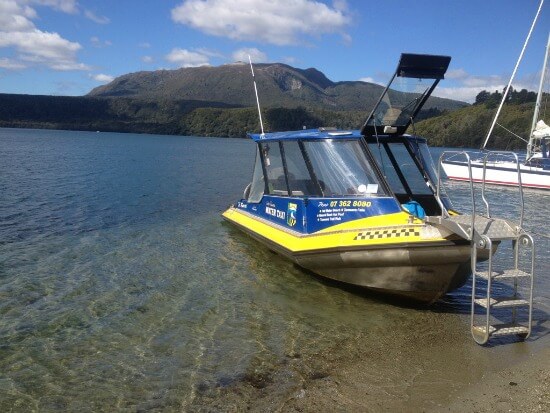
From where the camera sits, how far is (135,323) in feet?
27.5

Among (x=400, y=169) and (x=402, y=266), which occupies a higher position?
(x=400, y=169)

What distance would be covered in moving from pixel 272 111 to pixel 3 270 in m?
170

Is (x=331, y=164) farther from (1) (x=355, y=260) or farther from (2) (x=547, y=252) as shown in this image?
(2) (x=547, y=252)

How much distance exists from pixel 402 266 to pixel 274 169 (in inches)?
195

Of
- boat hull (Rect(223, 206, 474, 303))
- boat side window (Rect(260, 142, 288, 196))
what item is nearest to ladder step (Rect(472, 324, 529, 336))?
boat hull (Rect(223, 206, 474, 303))

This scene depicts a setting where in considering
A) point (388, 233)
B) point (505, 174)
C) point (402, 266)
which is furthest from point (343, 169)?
point (505, 174)

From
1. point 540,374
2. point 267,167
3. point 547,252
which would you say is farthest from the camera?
point 547,252

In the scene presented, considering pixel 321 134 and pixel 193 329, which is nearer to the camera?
pixel 193 329

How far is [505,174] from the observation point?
34.5m

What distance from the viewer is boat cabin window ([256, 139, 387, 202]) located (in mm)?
10102

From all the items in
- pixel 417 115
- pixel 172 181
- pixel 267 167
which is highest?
pixel 417 115

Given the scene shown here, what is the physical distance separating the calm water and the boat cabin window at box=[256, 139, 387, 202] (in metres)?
1.98

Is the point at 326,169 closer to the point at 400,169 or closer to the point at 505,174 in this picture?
the point at 400,169

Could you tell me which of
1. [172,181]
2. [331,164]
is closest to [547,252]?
[331,164]
